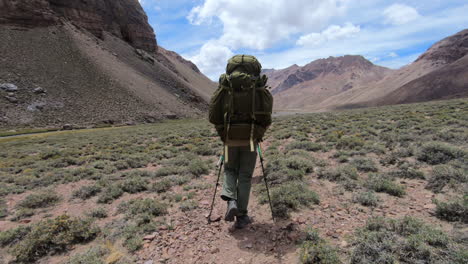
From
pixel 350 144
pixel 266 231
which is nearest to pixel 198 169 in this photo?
pixel 266 231

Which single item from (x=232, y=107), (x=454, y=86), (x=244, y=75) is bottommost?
(x=232, y=107)

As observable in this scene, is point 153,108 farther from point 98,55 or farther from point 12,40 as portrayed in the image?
point 12,40

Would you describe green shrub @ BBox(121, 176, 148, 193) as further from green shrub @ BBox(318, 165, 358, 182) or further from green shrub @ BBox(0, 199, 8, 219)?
green shrub @ BBox(318, 165, 358, 182)

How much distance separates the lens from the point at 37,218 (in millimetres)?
5285

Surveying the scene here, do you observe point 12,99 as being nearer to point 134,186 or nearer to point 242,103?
point 134,186

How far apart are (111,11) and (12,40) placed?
36869 millimetres

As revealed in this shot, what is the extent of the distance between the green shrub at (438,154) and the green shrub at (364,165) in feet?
4.10

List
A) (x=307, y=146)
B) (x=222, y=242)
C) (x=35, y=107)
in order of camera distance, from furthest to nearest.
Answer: (x=35, y=107)
(x=307, y=146)
(x=222, y=242)

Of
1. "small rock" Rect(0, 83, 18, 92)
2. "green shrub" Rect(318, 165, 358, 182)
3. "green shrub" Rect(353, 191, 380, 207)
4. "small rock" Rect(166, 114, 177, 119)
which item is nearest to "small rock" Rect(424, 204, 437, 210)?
"green shrub" Rect(353, 191, 380, 207)

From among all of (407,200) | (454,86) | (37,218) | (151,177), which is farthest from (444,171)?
(454,86)

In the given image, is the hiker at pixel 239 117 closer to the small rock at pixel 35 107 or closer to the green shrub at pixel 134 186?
the green shrub at pixel 134 186

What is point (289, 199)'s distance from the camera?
15.3 ft

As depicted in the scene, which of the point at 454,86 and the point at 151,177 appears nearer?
the point at 151,177

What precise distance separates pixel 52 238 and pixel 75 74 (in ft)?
177
